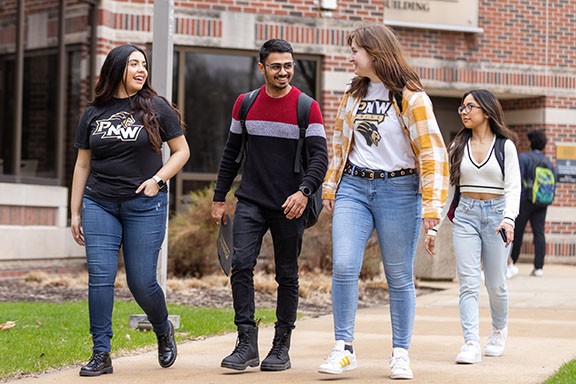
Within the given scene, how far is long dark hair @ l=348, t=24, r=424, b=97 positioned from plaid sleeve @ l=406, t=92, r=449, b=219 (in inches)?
4.6

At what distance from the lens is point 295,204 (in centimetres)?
566

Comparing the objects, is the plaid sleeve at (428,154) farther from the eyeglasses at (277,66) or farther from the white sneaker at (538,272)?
the white sneaker at (538,272)

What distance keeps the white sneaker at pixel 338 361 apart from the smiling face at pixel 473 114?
189 centimetres

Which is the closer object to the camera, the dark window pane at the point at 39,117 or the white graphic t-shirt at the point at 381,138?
the white graphic t-shirt at the point at 381,138

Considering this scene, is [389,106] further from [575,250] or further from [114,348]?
[575,250]

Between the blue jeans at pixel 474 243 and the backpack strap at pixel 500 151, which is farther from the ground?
the backpack strap at pixel 500 151

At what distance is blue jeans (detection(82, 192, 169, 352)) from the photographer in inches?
215

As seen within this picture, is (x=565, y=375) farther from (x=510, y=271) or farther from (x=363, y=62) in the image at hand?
(x=510, y=271)

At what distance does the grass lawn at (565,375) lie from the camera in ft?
17.0

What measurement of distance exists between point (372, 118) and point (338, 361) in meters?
1.33

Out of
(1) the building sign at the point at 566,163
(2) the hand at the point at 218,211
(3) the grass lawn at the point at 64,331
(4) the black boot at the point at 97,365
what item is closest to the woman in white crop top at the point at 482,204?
(2) the hand at the point at 218,211

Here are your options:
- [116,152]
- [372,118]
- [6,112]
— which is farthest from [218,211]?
[6,112]


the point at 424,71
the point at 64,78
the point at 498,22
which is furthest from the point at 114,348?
the point at 498,22

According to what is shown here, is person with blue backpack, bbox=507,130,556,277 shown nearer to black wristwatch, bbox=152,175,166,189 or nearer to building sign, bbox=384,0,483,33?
building sign, bbox=384,0,483,33
